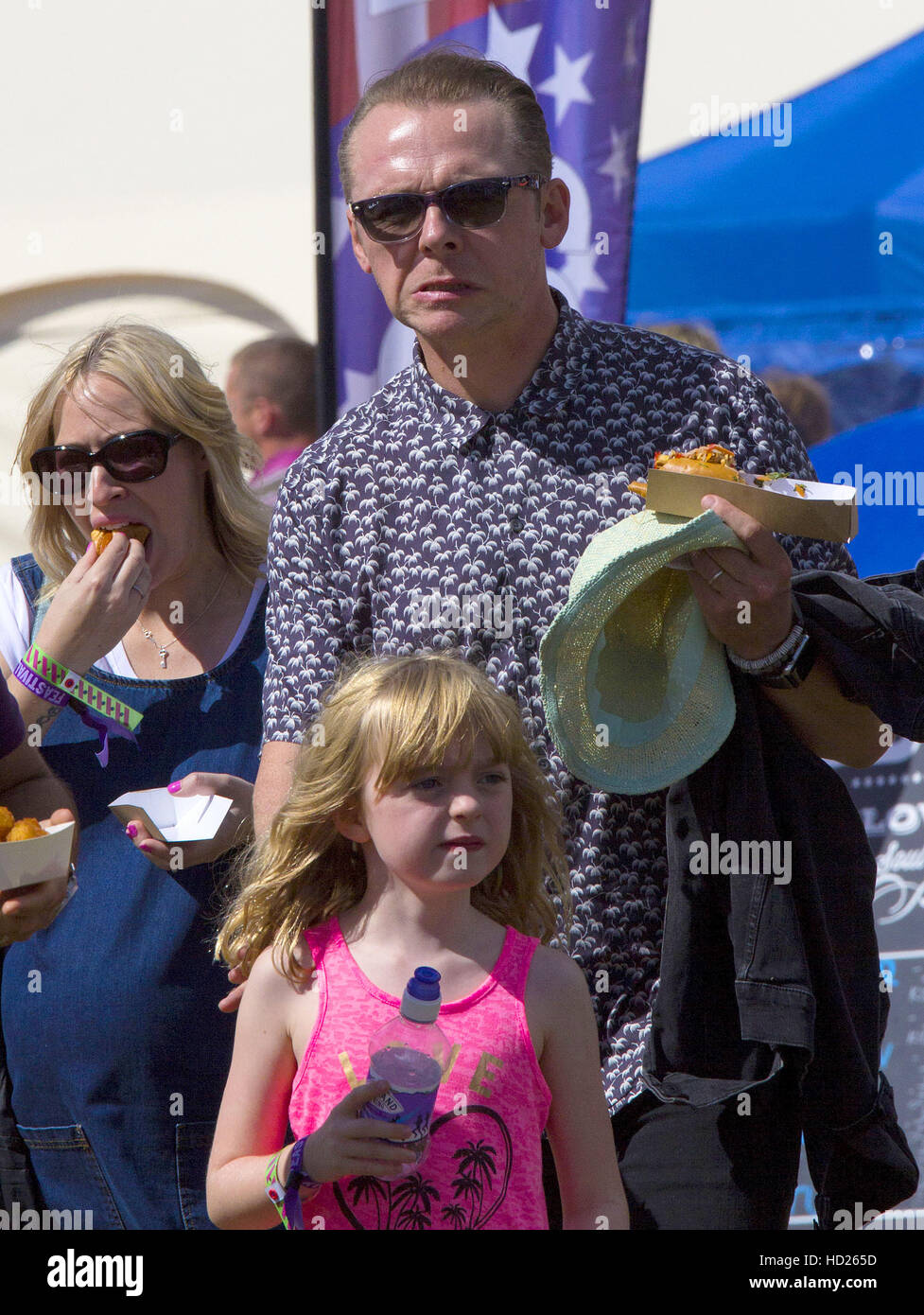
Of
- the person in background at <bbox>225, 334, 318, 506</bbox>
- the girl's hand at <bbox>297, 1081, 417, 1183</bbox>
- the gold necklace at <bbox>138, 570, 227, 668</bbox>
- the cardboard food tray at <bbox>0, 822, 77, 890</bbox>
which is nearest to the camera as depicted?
the girl's hand at <bbox>297, 1081, 417, 1183</bbox>

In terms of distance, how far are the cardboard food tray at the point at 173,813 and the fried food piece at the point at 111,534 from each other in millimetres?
563

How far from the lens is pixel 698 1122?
2230 millimetres

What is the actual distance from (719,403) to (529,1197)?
1223mm

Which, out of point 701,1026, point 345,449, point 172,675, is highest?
point 345,449

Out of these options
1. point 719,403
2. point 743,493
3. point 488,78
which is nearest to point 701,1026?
point 743,493

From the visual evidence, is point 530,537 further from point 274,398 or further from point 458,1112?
point 274,398

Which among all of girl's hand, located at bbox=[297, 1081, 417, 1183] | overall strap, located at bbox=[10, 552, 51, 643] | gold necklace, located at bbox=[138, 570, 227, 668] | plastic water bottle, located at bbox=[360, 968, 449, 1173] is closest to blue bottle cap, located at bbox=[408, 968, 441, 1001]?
plastic water bottle, located at bbox=[360, 968, 449, 1173]

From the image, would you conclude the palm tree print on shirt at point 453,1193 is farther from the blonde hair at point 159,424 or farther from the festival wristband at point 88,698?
the blonde hair at point 159,424

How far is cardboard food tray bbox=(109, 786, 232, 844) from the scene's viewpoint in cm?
253

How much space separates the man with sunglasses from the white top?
495 millimetres

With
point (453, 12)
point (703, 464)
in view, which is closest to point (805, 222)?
point (453, 12)

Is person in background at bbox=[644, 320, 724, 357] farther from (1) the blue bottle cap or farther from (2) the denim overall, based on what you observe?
(1) the blue bottle cap

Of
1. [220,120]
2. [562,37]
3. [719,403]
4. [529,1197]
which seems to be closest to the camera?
[529,1197]

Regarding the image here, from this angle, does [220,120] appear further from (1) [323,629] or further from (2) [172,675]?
(1) [323,629]
